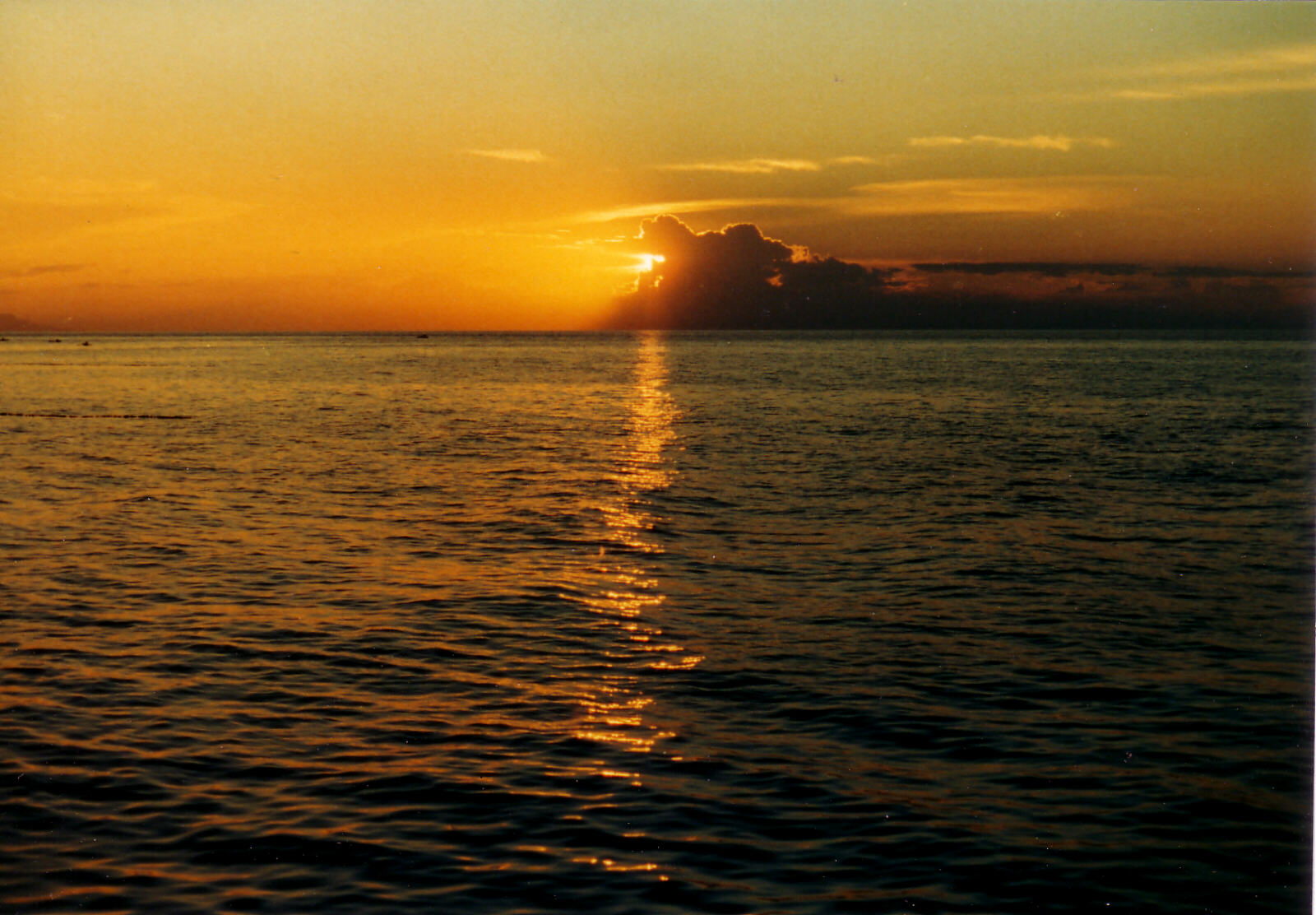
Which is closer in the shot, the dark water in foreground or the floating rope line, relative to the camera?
the dark water in foreground

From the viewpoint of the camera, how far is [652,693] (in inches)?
591

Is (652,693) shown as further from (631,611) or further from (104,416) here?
(104,416)

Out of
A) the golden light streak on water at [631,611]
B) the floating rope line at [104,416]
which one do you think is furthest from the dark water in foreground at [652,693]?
the floating rope line at [104,416]

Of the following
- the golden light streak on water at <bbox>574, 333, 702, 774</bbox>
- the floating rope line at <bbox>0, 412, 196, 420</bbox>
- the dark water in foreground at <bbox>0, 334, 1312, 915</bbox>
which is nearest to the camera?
the dark water in foreground at <bbox>0, 334, 1312, 915</bbox>

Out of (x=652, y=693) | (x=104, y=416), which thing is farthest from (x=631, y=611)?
(x=104, y=416)

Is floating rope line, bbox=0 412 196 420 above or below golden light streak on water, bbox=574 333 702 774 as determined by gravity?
above

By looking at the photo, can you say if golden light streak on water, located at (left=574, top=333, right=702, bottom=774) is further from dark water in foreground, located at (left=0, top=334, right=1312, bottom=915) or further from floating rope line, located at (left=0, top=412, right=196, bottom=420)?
floating rope line, located at (left=0, top=412, right=196, bottom=420)

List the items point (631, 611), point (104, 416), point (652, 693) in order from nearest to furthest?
point (652, 693) < point (631, 611) < point (104, 416)

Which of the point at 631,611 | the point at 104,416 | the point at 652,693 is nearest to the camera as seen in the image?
the point at 652,693

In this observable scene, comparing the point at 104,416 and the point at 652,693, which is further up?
the point at 104,416

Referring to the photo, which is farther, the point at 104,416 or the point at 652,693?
the point at 104,416

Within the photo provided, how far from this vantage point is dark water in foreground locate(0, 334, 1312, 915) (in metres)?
10.2

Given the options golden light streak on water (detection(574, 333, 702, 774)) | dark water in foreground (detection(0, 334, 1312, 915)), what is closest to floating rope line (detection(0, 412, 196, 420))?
dark water in foreground (detection(0, 334, 1312, 915))

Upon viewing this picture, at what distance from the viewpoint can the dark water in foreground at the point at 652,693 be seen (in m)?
10.2
